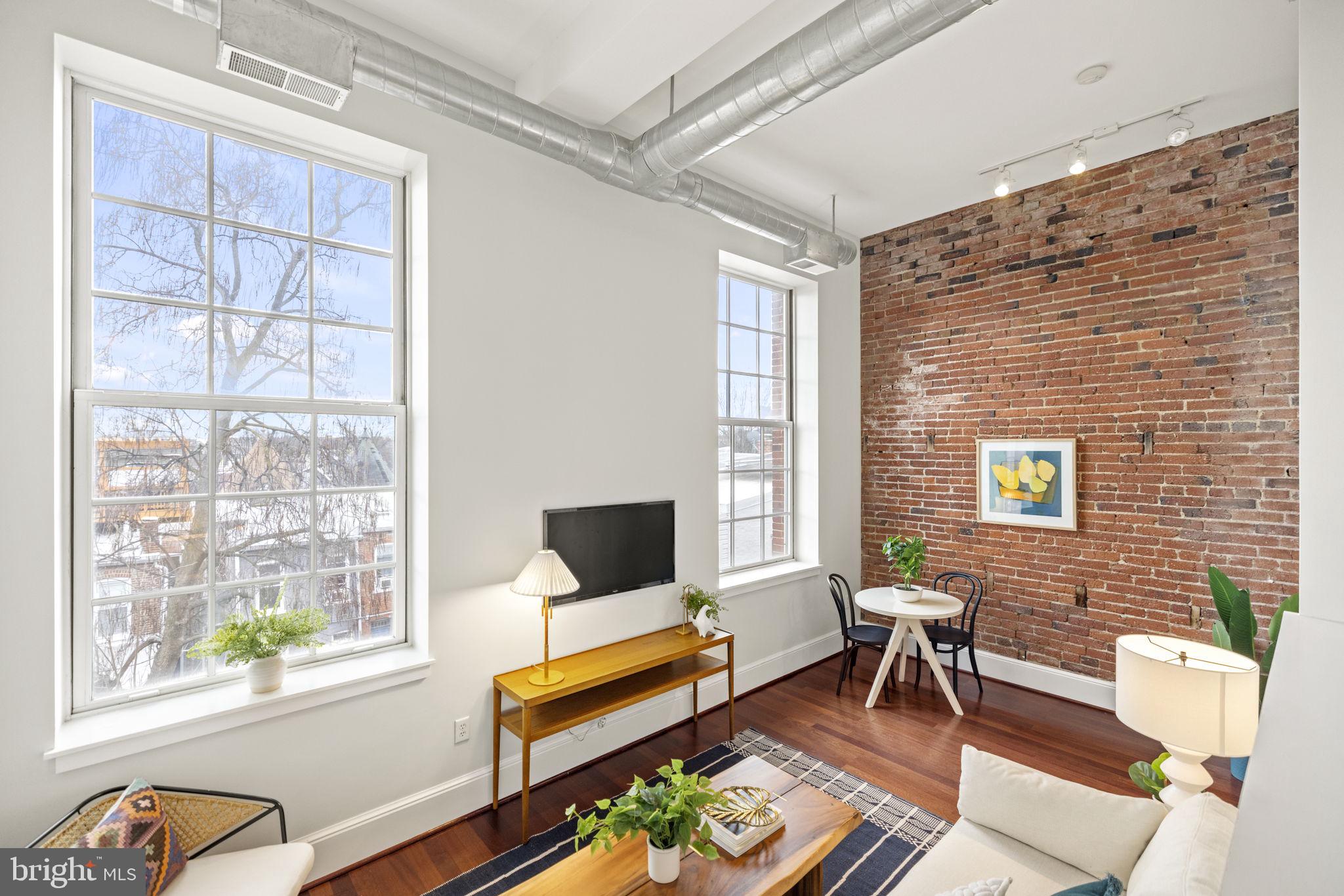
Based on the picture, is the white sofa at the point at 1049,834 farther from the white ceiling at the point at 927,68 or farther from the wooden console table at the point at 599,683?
the white ceiling at the point at 927,68

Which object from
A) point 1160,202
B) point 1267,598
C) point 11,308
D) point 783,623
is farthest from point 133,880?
point 1160,202

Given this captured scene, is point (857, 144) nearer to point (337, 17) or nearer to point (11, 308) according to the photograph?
point (337, 17)

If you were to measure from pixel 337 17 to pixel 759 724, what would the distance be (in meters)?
4.02

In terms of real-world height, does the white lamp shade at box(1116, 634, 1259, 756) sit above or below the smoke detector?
below

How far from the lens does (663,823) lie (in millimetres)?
1774

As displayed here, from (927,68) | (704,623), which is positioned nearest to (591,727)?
(704,623)

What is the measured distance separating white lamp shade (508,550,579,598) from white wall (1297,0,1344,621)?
8.36 ft

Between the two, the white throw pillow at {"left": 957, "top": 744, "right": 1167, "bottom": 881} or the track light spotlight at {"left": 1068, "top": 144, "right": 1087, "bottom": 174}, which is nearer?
the white throw pillow at {"left": 957, "top": 744, "right": 1167, "bottom": 881}

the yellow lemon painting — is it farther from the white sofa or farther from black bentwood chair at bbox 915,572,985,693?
the white sofa

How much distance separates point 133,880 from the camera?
1743 millimetres

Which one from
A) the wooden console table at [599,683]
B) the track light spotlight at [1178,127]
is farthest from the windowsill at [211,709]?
the track light spotlight at [1178,127]

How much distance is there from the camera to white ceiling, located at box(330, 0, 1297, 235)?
2451mm

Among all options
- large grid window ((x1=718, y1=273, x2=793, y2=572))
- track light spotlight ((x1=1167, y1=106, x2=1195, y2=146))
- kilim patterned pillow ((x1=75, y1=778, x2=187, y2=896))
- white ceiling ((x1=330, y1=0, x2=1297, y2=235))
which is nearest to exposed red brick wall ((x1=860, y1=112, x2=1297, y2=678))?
track light spotlight ((x1=1167, y1=106, x2=1195, y2=146))

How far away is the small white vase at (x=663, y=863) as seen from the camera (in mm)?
1799
